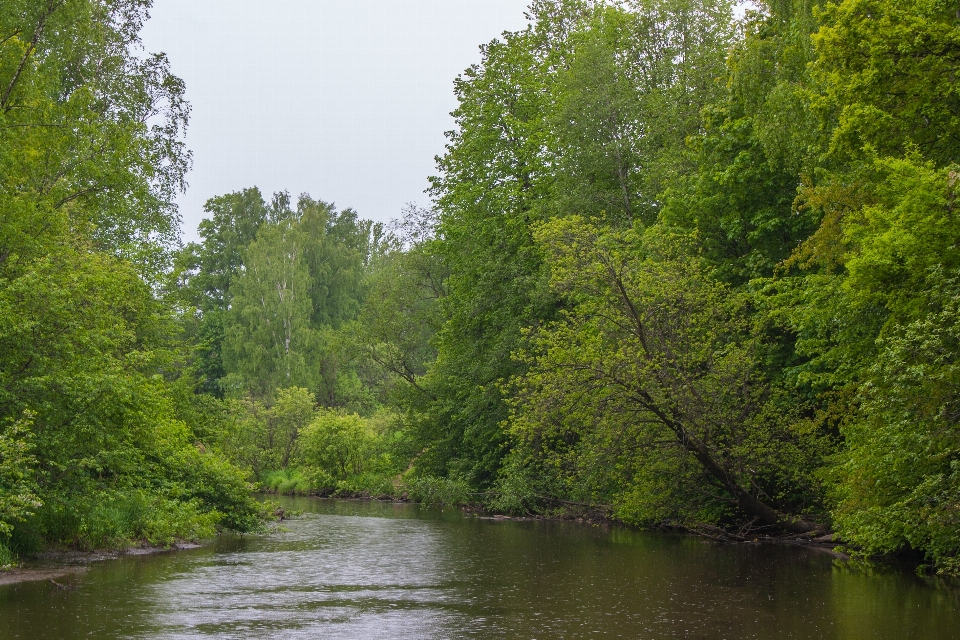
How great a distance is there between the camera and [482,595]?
1401 cm

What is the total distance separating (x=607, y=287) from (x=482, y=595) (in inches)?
428

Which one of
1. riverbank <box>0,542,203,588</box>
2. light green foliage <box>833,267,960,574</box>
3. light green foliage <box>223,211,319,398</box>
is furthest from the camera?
light green foliage <box>223,211,319,398</box>

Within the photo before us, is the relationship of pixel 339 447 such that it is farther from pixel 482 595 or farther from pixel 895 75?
pixel 895 75

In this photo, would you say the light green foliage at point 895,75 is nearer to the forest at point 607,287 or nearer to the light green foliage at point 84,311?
the forest at point 607,287

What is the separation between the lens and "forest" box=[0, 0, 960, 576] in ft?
49.4

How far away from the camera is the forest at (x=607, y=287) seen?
15070 millimetres

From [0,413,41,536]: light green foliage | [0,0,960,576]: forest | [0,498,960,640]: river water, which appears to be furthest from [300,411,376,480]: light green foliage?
[0,413,41,536]: light green foliage

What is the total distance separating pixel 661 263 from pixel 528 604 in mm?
12802

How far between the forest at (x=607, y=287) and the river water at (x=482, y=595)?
1.39 m

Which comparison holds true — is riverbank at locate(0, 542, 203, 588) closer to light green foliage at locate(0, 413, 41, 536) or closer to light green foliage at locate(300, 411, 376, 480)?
light green foliage at locate(0, 413, 41, 536)

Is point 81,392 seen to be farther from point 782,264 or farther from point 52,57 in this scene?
point 782,264

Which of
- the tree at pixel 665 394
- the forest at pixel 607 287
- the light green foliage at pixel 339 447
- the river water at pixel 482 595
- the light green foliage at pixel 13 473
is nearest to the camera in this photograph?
the river water at pixel 482 595

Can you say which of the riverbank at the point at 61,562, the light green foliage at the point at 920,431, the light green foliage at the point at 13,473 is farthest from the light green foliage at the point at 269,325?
the light green foliage at the point at 920,431

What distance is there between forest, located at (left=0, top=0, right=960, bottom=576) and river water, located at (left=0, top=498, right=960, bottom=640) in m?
1.39
